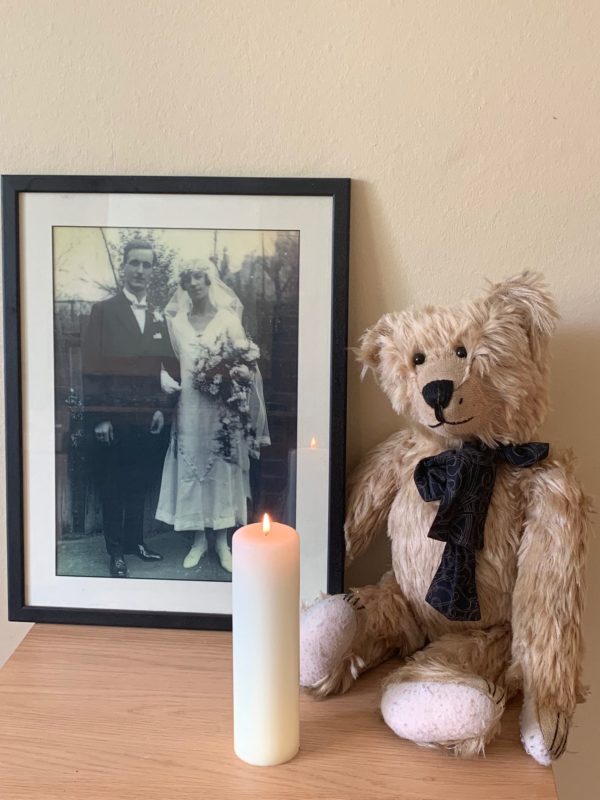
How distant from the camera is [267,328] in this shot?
770 millimetres

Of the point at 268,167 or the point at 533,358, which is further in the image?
the point at 268,167

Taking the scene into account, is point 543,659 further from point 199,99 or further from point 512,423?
point 199,99

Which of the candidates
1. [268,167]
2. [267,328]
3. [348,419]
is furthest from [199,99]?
[348,419]

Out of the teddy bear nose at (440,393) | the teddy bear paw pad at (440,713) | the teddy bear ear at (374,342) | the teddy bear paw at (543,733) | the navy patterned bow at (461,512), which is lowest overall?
the teddy bear paw at (543,733)

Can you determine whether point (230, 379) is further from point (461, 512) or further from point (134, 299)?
point (461, 512)

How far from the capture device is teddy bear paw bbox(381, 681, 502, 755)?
1.89 feet

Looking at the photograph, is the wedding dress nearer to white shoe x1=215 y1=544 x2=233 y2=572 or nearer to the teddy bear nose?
white shoe x1=215 y1=544 x2=233 y2=572

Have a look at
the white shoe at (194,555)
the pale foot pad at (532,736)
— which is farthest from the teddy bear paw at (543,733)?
the white shoe at (194,555)

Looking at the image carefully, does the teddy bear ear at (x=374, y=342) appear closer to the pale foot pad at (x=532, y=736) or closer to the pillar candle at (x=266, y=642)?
the pillar candle at (x=266, y=642)

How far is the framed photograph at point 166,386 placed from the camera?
763 millimetres

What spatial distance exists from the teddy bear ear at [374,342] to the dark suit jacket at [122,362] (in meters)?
0.20

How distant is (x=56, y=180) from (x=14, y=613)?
18.5 inches

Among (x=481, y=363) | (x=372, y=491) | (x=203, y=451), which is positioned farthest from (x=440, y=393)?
(x=203, y=451)

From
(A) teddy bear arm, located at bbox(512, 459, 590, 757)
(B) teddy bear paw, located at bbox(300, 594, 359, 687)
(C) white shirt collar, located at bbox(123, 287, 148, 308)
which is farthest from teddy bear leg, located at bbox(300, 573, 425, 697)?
(C) white shirt collar, located at bbox(123, 287, 148, 308)
